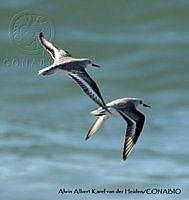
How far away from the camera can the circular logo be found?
12.1 metres

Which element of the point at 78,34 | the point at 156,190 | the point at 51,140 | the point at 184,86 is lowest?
the point at 156,190

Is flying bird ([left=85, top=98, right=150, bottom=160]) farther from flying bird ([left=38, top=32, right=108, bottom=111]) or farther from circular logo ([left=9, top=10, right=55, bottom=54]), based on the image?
circular logo ([left=9, top=10, right=55, bottom=54])

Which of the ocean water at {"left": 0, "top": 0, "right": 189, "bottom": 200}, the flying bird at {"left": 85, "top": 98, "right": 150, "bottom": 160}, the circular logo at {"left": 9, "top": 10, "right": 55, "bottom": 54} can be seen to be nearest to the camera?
the flying bird at {"left": 85, "top": 98, "right": 150, "bottom": 160}

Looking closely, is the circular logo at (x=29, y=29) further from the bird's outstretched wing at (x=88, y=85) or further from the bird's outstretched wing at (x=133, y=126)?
the bird's outstretched wing at (x=88, y=85)

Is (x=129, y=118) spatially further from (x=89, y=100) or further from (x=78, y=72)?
(x=89, y=100)

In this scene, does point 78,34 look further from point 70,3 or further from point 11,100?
point 11,100

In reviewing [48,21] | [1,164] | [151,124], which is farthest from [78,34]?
[1,164]

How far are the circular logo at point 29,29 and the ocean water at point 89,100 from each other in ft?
0.05

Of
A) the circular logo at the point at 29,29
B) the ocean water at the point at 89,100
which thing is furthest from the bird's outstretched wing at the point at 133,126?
the circular logo at the point at 29,29

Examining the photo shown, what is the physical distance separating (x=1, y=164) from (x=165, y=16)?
456 centimetres

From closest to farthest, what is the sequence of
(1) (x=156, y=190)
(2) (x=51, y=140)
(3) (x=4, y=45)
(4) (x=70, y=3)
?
(1) (x=156, y=190) → (2) (x=51, y=140) → (3) (x=4, y=45) → (4) (x=70, y=3)

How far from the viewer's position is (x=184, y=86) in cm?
1219

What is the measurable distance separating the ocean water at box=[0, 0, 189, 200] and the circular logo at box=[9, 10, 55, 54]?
0.02 meters

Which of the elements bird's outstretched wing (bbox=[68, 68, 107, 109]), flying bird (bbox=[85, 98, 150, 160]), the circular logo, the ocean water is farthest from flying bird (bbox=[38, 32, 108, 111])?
the circular logo
